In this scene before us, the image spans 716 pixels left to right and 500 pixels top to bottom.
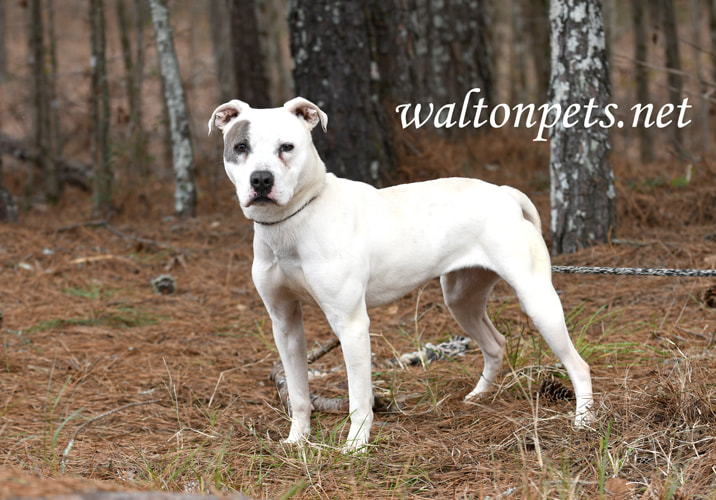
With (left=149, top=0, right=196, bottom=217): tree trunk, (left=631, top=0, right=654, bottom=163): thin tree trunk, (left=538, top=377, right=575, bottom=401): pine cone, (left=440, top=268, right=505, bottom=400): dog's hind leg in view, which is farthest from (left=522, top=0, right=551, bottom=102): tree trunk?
(left=538, top=377, right=575, bottom=401): pine cone

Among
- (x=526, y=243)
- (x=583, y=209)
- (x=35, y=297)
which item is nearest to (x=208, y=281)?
(x=35, y=297)

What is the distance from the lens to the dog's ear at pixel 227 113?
3291 mm

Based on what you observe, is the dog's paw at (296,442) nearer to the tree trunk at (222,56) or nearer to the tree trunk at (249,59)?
the tree trunk at (249,59)

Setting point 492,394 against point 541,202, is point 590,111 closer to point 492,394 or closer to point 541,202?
point 541,202

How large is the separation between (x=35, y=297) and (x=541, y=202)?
4.66 meters

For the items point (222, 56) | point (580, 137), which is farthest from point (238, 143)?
point (222, 56)

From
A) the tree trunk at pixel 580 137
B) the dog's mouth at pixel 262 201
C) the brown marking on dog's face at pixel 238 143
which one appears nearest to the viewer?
the dog's mouth at pixel 262 201

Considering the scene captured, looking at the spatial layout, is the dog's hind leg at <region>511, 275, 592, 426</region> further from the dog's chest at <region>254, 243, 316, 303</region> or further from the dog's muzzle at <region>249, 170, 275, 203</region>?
the dog's muzzle at <region>249, 170, 275, 203</region>

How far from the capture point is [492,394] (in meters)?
3.79

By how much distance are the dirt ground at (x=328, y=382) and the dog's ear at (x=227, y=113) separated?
1.44 metres

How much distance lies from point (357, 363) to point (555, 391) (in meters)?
1.05

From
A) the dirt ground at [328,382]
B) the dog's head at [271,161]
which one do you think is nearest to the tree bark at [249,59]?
the dirt ground at [328,382]

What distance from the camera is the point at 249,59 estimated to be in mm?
11000

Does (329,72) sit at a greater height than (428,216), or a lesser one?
greater
